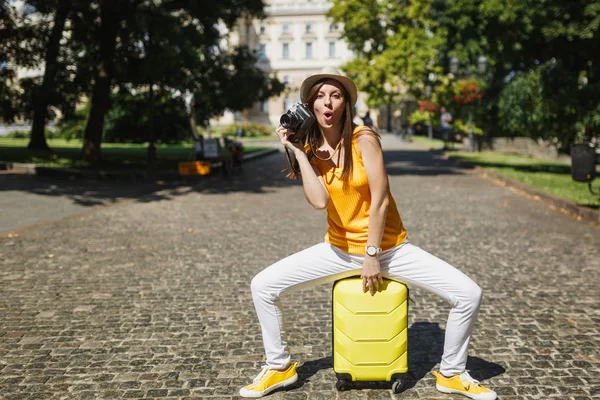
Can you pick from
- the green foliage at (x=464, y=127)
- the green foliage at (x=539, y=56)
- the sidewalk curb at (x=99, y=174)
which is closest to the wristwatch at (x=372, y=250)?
the green foliage at (x=539, y=56)

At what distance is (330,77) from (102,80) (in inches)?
727

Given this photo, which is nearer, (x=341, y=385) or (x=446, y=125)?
(x=341, y=385)

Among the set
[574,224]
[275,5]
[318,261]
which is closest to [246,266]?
[318,261]

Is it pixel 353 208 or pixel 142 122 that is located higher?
pixel 142 122

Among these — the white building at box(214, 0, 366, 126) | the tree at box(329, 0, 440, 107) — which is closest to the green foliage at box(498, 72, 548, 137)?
the tree at box(329, 0, 440, 107)

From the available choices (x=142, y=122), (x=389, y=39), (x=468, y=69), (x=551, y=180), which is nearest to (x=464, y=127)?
(x=389, y=39)

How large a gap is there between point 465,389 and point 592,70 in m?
15.8

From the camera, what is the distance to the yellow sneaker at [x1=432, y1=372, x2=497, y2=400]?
3420mm

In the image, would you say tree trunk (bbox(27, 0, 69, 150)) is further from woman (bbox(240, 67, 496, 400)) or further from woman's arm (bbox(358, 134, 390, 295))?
woman's arm (bbox(358, 134, 390, 295))

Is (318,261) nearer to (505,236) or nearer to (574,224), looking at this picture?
(505,236)

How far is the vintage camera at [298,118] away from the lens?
126 inches

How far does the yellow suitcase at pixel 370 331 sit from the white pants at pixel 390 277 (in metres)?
0.10

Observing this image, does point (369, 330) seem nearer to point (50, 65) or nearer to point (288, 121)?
point (288, 121)

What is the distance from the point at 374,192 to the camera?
3.23 m
